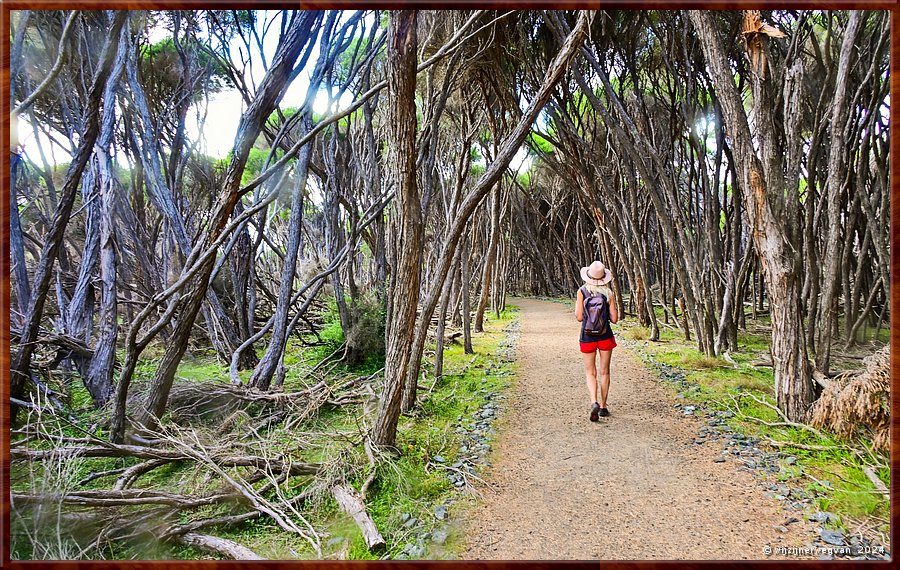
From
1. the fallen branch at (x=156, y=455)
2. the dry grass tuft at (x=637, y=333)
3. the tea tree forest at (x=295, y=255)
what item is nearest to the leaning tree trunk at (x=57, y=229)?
the tea tree forest at (x=295, y=255)

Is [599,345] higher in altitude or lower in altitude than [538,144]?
lower

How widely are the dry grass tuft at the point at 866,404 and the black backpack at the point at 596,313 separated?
1381 mm

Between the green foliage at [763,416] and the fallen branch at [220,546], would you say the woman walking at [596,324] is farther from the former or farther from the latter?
the fallen branch at [220,546]

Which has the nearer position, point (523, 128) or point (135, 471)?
point (135, 471)

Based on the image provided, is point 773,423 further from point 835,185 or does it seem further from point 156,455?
point 156,455

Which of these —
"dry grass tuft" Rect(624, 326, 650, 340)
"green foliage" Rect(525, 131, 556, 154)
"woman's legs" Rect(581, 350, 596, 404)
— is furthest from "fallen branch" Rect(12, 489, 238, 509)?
"green foliage" Rect(525, 131, 556, 154)

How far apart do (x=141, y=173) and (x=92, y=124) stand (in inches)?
47.7

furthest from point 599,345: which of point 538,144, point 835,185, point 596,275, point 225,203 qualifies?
point 538,144

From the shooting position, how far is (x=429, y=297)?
3.58 meters

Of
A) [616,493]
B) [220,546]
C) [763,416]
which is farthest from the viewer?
[763,416]

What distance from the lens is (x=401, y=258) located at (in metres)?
2.82

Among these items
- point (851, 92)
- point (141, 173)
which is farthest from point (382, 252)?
point (851, 92)

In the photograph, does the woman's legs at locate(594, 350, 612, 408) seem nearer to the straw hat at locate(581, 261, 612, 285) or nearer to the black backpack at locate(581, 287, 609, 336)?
the black backpack at locate(581, 287, 609, 336)

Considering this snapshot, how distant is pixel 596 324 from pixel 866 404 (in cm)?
154
